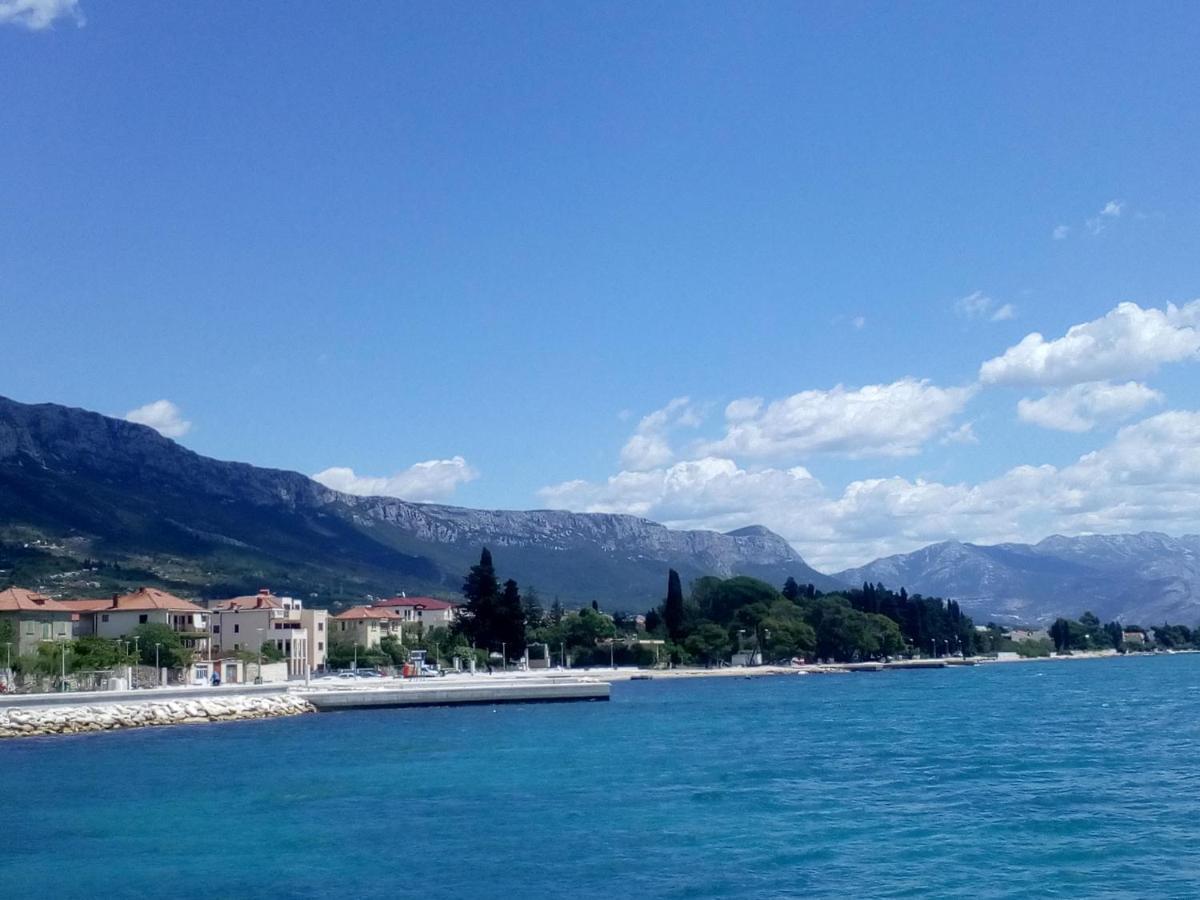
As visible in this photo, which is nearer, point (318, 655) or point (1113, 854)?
point (1113, 854)

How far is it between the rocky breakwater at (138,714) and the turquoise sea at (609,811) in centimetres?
340

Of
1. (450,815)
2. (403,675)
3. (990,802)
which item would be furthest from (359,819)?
(403,675)

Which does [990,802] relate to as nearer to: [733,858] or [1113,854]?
[1113,854]

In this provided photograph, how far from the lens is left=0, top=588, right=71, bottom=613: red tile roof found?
86750 millimetres

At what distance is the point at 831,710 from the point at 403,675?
40416 millimetres

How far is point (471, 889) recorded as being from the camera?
2250cm

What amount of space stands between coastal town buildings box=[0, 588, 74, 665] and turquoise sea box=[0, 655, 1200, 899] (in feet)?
104

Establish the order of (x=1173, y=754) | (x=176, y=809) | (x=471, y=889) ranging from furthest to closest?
(x=1173, y=754) → (x=176, y=809) → (x=471, y=889)

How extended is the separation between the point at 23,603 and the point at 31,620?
4.81 feet

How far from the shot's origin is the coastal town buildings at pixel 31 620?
84.1m

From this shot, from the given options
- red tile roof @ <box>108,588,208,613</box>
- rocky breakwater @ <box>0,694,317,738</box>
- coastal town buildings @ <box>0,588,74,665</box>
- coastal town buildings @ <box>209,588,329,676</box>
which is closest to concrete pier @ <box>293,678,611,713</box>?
rocky breakwater @ <box>0,694,317,738</box>

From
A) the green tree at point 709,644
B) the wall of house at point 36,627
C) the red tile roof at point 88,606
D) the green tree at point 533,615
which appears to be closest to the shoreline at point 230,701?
the wall of house at point 36,627

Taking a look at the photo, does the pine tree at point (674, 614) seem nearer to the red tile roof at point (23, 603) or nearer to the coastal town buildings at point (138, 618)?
the coastal town buildings at point (138, 618)

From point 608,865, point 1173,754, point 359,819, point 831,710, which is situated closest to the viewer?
point 608,865
